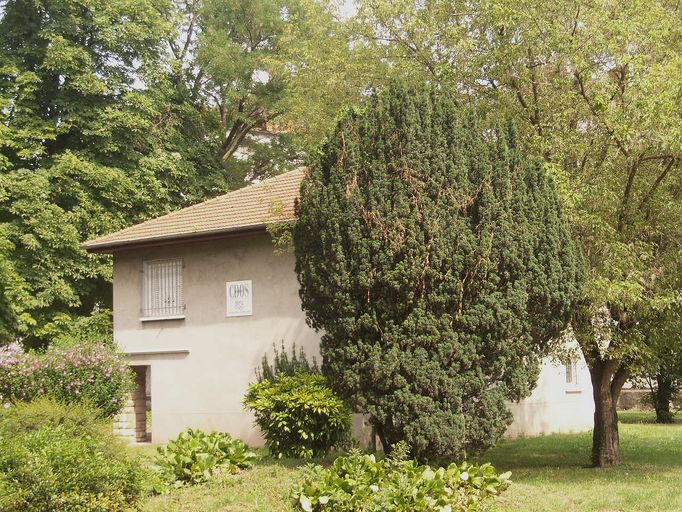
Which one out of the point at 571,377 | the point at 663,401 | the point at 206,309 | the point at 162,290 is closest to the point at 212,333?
the point at 206,309

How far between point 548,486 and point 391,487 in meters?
3.59

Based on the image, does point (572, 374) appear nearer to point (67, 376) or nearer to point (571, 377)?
point (571, 377)

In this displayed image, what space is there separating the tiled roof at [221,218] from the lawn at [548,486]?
18.3 feet

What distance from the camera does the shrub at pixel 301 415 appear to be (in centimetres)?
1348

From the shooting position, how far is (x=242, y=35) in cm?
3294

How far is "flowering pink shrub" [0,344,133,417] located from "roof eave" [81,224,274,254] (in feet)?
8.49

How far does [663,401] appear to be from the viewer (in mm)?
26578

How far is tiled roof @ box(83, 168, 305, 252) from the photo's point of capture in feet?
59.7

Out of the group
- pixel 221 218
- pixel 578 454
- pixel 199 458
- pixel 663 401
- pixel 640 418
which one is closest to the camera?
pixel 199 458

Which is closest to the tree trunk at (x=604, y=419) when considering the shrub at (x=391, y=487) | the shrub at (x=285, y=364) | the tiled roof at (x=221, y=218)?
the shrub at (x=391, y=487)

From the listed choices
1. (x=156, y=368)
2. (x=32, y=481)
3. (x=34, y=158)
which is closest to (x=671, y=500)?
(x=32, y=481)

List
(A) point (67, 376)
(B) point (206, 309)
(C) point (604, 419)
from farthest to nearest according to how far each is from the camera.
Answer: (B) point (206, 309) → (A) point (67, 376) → (C) point (604, 419)

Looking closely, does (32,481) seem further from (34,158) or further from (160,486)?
(34,158)

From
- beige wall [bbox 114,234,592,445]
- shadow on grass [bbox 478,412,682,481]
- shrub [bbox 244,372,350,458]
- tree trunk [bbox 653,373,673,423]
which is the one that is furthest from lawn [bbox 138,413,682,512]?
tree trunk [bbox 653,373,673,423]
